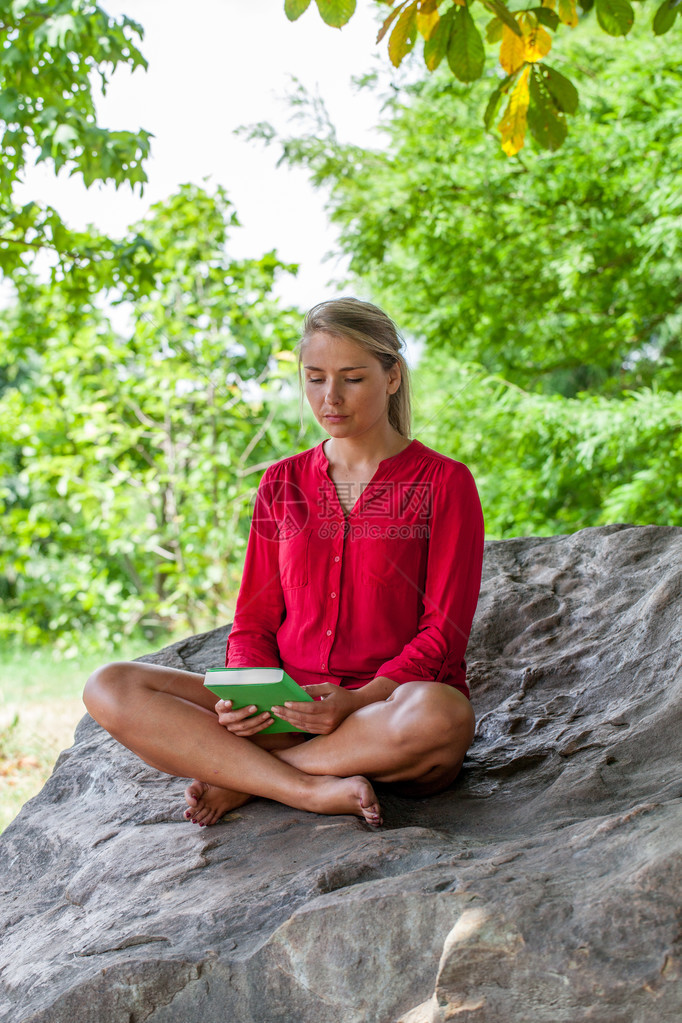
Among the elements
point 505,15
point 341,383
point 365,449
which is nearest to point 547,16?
point 505,15

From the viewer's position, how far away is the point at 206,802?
211 cm

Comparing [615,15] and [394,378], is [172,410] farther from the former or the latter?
[615,15]

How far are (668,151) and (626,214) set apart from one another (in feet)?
1.73

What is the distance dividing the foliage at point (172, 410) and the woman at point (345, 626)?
2838mm

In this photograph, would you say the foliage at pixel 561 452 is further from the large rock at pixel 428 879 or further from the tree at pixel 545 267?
the large rock at pixel 428 879

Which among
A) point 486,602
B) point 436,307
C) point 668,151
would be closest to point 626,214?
point 668,151

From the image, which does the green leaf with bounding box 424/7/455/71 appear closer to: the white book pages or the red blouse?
the red blouse

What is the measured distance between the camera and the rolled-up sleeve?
2.11m

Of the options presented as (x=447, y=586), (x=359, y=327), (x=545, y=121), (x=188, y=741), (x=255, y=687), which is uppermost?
(x=545, y=121)

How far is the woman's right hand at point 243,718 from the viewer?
2.07 m

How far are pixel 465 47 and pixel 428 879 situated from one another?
72.8 inches

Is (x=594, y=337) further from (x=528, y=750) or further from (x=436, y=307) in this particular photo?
(x=528, y=750)

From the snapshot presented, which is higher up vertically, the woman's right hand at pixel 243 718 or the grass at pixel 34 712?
the woman's right hand at pixel 243 718

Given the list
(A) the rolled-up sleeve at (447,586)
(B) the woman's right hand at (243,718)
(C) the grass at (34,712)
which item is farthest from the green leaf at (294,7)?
(C) the grass at (34,712)
